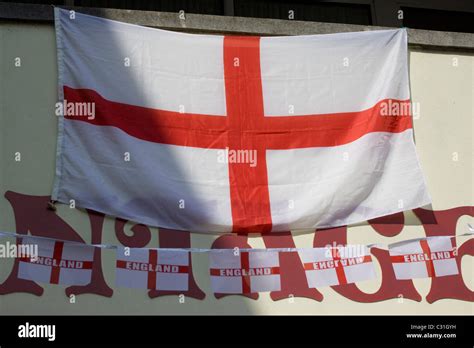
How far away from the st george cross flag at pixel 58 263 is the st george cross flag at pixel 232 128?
0.95 ft

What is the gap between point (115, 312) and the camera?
6230 mm

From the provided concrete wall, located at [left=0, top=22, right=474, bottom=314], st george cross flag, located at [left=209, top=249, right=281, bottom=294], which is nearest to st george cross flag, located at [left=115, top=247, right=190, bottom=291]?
concrete wall, located at [left=0, top=22, right=474, bottom=314]

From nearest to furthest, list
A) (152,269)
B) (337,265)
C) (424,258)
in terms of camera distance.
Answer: (152,269) < (337,265) < (424,258)

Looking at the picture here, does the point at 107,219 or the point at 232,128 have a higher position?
the point at 232,128

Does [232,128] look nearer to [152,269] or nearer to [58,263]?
[152,269]

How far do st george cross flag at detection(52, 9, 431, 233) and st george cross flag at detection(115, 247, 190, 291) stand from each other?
0.69 ft

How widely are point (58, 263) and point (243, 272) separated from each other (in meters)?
1.17

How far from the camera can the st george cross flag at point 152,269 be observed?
629cm

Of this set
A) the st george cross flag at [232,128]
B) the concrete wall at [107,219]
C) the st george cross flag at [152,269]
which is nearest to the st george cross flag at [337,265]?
the concrete wall at [107,219]

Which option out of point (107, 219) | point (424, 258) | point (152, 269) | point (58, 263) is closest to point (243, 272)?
point (152, 269)

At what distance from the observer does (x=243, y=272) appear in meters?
6.45

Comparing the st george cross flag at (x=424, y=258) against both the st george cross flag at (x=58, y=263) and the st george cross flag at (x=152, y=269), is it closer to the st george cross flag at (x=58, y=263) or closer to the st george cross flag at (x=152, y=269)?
the st george cross flag at (x=152, y=269)

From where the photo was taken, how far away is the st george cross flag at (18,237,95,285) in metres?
6.14

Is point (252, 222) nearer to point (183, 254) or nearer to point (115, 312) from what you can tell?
point (183, 254)
